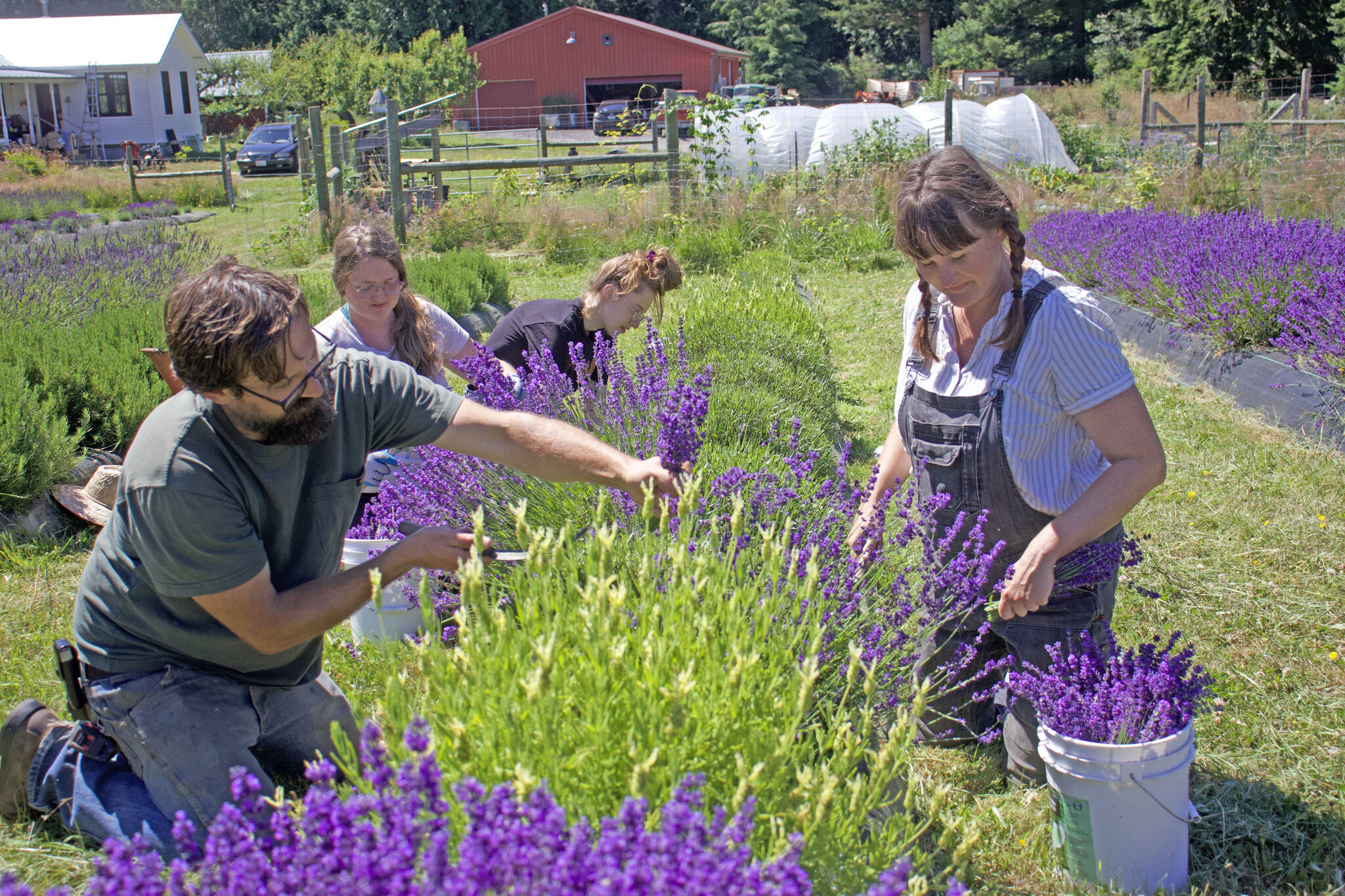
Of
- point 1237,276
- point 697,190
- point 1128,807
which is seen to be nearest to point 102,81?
point 697,190

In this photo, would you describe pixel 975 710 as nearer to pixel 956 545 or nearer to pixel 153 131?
pixel 956 545

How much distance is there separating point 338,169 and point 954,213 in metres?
11.1

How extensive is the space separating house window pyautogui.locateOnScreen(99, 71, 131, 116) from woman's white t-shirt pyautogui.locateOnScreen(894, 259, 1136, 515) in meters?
40.3

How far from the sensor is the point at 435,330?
411 cm

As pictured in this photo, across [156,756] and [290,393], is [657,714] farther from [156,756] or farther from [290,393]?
[156,756]

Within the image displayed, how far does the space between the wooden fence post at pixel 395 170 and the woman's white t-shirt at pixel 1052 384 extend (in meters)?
8.88

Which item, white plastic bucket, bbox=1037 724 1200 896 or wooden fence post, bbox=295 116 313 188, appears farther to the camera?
wooden fence post, bbox=295 116 313 188

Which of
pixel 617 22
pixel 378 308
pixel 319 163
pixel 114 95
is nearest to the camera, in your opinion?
pixel 378 308

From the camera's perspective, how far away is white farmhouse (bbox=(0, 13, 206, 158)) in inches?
1304

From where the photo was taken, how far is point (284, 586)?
2.23 metres

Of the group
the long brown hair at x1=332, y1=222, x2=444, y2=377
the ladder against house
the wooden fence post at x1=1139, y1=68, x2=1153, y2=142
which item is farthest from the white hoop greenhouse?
the ladder against house

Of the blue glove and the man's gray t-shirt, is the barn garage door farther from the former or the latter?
the man's gray t-shirt

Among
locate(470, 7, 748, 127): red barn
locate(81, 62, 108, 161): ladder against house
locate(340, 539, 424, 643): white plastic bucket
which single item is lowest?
locate(340, 539, 424, 643): white plastic bucket

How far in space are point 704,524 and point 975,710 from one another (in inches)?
40.4
